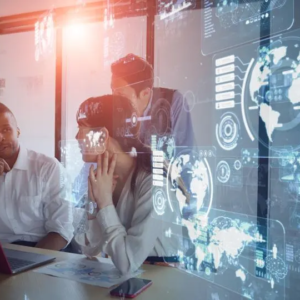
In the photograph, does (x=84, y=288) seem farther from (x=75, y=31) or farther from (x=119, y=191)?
(x=75, y=31)

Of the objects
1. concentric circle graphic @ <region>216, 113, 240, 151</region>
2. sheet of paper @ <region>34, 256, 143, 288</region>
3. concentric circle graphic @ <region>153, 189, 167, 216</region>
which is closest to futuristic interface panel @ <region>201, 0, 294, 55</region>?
concentric circle graphic @ <region>216, 113, 240, 151</region>

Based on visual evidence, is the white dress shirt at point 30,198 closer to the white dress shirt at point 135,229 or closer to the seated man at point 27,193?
the seated man at point 27,193

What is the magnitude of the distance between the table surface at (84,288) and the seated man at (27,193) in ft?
1.50

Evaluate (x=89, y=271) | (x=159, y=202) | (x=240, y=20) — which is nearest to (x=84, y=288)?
(x=89, y=271)

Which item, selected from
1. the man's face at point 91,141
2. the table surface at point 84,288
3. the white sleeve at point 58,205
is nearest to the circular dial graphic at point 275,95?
the table surface at point 84,288

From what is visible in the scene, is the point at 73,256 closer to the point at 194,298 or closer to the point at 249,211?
the point at 194,298

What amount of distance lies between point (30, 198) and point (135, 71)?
0.88 metres

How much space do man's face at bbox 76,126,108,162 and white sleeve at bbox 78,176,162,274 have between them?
0.73 ft

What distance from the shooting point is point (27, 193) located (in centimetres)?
176

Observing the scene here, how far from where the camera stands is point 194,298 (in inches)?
40.2

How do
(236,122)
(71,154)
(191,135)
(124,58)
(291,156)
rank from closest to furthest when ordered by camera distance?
(291,156), (236,122), (191,135), (124,58), (71,154)

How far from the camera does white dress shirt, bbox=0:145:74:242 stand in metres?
1.69

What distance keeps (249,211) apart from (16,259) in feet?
3.13

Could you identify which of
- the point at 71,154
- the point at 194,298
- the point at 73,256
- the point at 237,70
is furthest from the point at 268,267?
the point at 71,154
